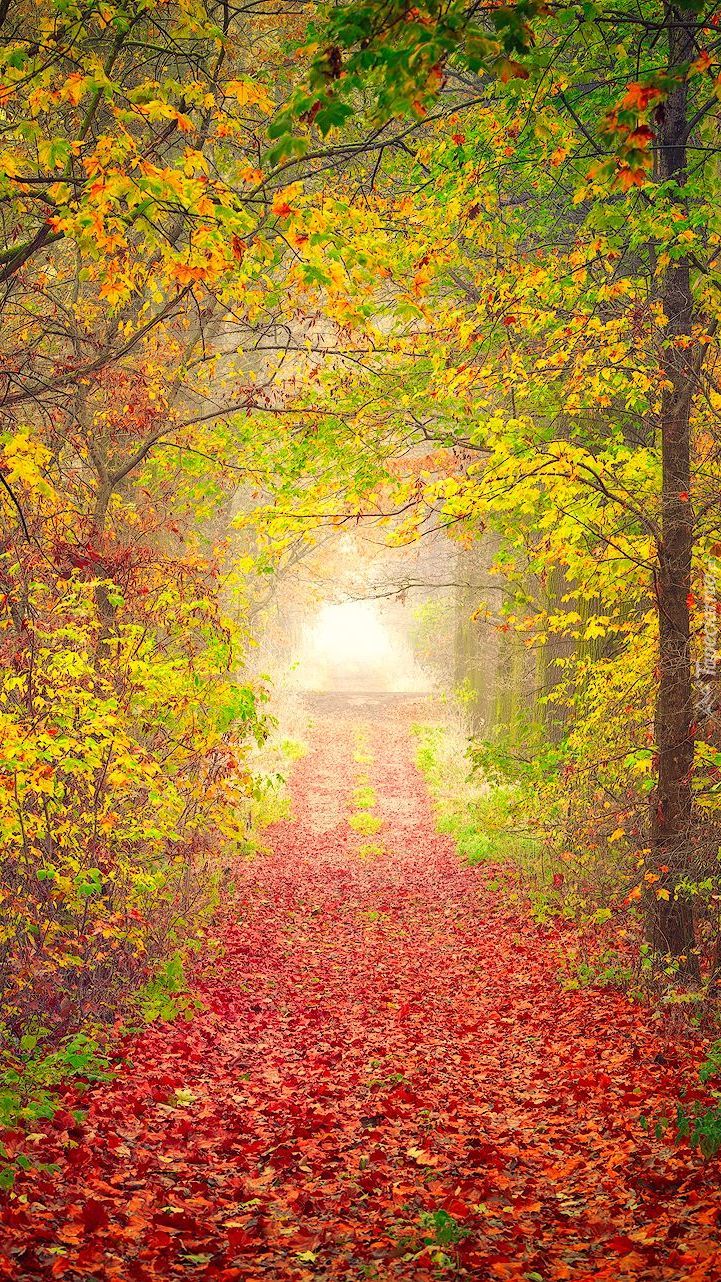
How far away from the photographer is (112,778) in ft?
20.9

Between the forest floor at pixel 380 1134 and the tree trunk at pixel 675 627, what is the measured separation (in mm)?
1028

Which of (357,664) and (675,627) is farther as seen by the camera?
(357,664)

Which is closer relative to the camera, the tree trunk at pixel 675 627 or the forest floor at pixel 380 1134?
the forest floor at pixel 380 1134

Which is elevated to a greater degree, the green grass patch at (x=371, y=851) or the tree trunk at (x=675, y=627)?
the tree trunk at (x=675, y=627)

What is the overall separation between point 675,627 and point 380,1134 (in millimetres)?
4344

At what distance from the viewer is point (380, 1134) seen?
18.7 feet

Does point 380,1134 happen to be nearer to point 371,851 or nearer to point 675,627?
point 675,627

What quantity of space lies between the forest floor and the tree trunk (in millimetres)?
1028

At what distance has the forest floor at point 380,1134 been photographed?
4.15 metres

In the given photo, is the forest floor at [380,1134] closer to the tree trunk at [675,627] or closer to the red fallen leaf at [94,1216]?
the red fallen leaf at [94,1216]

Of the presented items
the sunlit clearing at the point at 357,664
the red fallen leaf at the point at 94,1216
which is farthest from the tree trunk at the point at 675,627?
the sunlit clearing at the point at 357,664

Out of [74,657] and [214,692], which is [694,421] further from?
[74,657]

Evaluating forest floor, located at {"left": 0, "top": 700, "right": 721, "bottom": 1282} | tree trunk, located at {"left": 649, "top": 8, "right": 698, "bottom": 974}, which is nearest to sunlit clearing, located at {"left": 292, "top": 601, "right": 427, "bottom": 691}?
forest floor, located at {"left": 0, "top": 700, "right": 721, "bottom": 1282}

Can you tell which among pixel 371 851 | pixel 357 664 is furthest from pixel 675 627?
pixel 357 664
